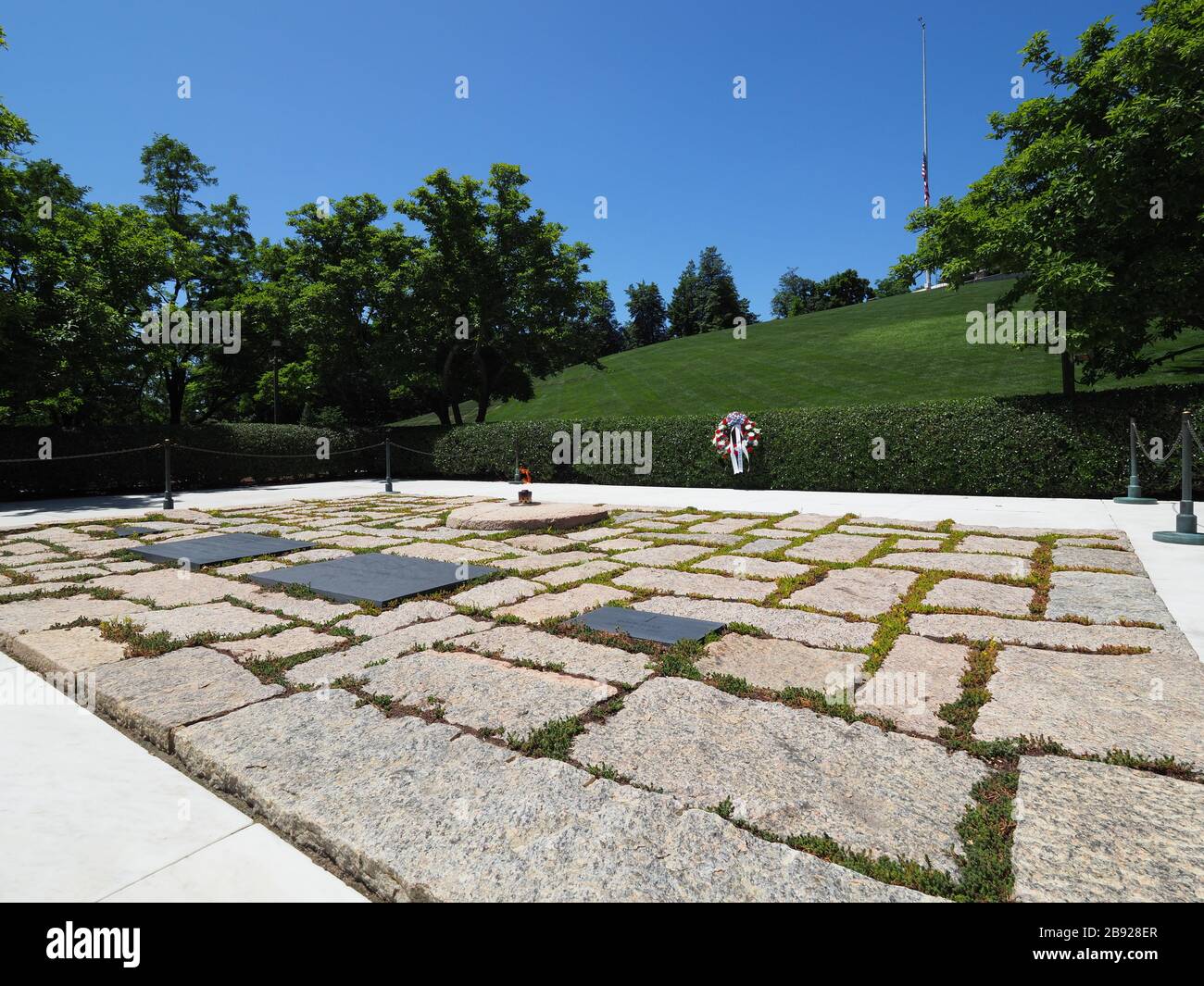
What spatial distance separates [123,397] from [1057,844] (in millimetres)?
22346

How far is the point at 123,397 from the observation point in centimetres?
1762

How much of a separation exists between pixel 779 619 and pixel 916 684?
1035 mm

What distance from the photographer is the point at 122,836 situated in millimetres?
1729

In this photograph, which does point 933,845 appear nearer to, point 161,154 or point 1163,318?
point 1163,318

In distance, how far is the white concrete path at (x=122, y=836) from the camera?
1.52 m

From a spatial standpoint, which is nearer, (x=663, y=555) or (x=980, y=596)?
(x=980, y=596)

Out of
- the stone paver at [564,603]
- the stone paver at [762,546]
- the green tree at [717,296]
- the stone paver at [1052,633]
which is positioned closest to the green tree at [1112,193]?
the stone paver at [762,546]

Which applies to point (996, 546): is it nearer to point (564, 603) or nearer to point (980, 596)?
point (980, 596)

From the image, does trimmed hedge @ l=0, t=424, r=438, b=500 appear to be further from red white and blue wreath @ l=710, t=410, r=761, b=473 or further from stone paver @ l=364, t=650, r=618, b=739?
stone paver @ l=364, t=650, r=618, b=739

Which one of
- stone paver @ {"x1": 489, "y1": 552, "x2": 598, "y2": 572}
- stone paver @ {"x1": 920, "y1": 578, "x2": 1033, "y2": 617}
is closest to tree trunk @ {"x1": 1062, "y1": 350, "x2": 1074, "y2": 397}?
stone paver @ {"x1": 920, "y1": 578, "x2": 1033, "y2": 617}

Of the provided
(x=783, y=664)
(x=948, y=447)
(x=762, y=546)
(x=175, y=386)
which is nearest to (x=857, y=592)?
(x=783, y=664)

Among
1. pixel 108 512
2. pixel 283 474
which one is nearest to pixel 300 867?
pixel 108 512

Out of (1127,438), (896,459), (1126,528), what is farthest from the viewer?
(896,459)
